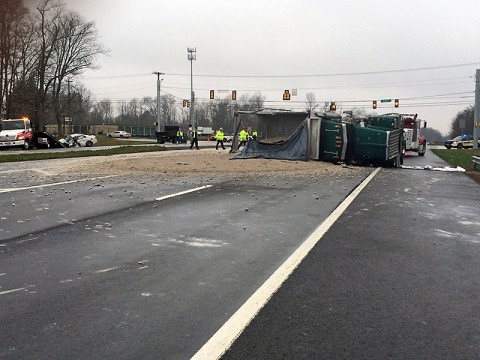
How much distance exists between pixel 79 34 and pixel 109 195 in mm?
61095

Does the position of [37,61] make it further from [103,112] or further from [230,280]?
[103,112]

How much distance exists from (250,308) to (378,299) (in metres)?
1.24

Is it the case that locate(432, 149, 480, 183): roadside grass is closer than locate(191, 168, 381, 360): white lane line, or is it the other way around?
locate(191, 168, 381, 360): white lane line

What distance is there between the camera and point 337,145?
845 inches

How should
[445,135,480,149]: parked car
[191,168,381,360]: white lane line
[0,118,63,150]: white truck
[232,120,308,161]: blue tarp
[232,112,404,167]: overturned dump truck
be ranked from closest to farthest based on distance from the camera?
[191,168,381,360]: white lane line
[232,112,404,167]: overturned dump truck
[232,120,308,161]: blue tarp
[0,118,63,150]: white truck
[445,135,480,149]: parked car

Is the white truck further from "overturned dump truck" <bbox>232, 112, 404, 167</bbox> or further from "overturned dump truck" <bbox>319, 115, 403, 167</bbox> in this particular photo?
"overturned dump truck" <bbox>319, 115, 403, 167</bbox>

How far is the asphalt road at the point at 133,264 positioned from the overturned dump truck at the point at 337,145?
1106 centimetres

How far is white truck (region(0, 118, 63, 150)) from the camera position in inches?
1368

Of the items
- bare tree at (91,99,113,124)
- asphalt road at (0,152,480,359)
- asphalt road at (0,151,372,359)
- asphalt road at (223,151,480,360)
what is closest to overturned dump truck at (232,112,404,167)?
asphalt road at (0,151,372,359)

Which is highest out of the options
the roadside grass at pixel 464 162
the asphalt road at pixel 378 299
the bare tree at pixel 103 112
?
the bare tree at pixel 103 112

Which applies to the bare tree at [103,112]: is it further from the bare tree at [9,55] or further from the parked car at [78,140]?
the parked car at [78,140]

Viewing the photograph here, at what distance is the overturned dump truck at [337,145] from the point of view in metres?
21.1

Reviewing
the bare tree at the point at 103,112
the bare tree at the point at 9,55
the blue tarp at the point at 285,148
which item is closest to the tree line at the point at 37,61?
the bare tree at the point at 9,55

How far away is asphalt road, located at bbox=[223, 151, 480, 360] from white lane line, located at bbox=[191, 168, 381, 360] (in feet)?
0.23
